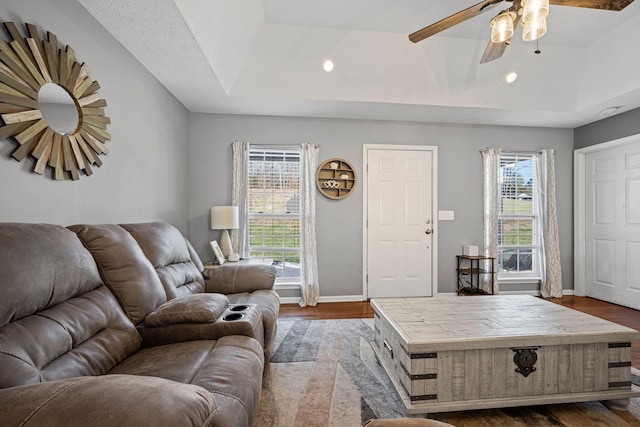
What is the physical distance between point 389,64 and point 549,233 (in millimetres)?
3360

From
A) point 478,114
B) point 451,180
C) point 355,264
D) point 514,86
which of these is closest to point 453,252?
point 451,180

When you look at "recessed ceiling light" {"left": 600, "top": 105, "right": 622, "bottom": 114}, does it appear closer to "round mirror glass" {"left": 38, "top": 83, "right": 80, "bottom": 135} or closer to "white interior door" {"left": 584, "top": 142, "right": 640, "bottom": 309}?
"white interior door" {"left": 584, "top": 142, "right": 640, "bottom": 309}

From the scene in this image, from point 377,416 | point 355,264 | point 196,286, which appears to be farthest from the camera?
point 355,264

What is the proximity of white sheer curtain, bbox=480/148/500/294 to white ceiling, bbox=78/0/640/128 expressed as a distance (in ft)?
1.88

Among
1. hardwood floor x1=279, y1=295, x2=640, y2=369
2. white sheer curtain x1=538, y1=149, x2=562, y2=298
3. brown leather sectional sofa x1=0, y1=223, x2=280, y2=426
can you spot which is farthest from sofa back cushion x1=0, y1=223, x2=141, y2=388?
white sheer curtain x1=538, y1=149, x2=562, y2=298

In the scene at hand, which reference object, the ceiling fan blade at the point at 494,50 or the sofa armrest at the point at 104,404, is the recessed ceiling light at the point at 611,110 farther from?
the sofa armrest at the point at 104,404

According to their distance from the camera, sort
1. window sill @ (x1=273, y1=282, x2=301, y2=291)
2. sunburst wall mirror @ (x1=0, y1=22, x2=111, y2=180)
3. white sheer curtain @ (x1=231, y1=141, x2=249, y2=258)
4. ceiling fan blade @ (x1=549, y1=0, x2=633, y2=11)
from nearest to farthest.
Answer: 1. sunburst wall mirror @ (x1=0, y1=22, x2=111, y2=180)
2. ceiling fan blade @ (x1=549, y1=0, x2=633, y2=11)
3. white sheer curtain @ (x1=231, y1=141, x2=249, y2=258)
4. window sill @ (x1=273, y1=282, x2=301, y2=291)

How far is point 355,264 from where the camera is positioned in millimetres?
4129

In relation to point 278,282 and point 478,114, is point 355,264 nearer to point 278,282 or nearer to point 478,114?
point 278,282

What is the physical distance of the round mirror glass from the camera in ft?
5.26

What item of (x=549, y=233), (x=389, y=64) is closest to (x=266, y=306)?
(x=389, y=64)

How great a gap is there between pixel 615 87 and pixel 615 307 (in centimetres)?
269

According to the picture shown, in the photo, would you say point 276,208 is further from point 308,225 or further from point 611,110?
point 611,110

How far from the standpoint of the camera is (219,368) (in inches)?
48.6
